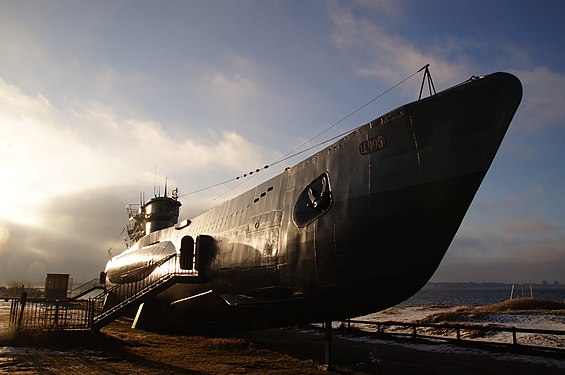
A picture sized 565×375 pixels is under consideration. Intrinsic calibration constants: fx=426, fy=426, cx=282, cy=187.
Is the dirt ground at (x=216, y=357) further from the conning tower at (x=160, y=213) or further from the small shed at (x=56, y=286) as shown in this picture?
the small shed at (x=56, y=286)

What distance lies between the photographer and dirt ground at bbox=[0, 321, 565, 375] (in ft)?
39.4

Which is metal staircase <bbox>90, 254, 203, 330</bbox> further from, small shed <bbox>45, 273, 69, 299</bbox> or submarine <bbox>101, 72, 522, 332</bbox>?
small shed <bbox>45, 273, 69, 299</bbox>

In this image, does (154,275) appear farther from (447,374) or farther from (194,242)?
(447,374)

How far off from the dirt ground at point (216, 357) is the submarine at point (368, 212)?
5.12 ft

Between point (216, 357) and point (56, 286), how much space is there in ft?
101

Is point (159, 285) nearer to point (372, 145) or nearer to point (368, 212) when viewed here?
point (368, 212)

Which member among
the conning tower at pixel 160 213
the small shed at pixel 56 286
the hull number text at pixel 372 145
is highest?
the conning tower at pixel 160 213

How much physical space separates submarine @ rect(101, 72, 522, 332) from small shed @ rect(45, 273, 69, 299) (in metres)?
30.0

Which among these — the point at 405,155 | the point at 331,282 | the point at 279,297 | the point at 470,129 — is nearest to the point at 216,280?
the point at 279,297

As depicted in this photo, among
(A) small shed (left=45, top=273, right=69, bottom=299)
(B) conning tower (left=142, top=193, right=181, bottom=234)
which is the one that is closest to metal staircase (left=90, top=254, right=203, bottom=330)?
(B) conning tower (left=142, top=193, right=181, bottom=234)

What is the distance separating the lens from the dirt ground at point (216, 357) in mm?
12000

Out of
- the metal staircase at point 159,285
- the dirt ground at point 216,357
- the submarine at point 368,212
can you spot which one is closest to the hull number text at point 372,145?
the submarine at point 368,212

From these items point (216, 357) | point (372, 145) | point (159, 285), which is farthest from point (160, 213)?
point (372, 145)

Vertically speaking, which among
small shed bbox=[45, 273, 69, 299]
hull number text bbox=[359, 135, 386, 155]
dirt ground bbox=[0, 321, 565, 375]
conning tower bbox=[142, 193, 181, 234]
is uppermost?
conning tower bbox=[142, 193, 181, 234]
